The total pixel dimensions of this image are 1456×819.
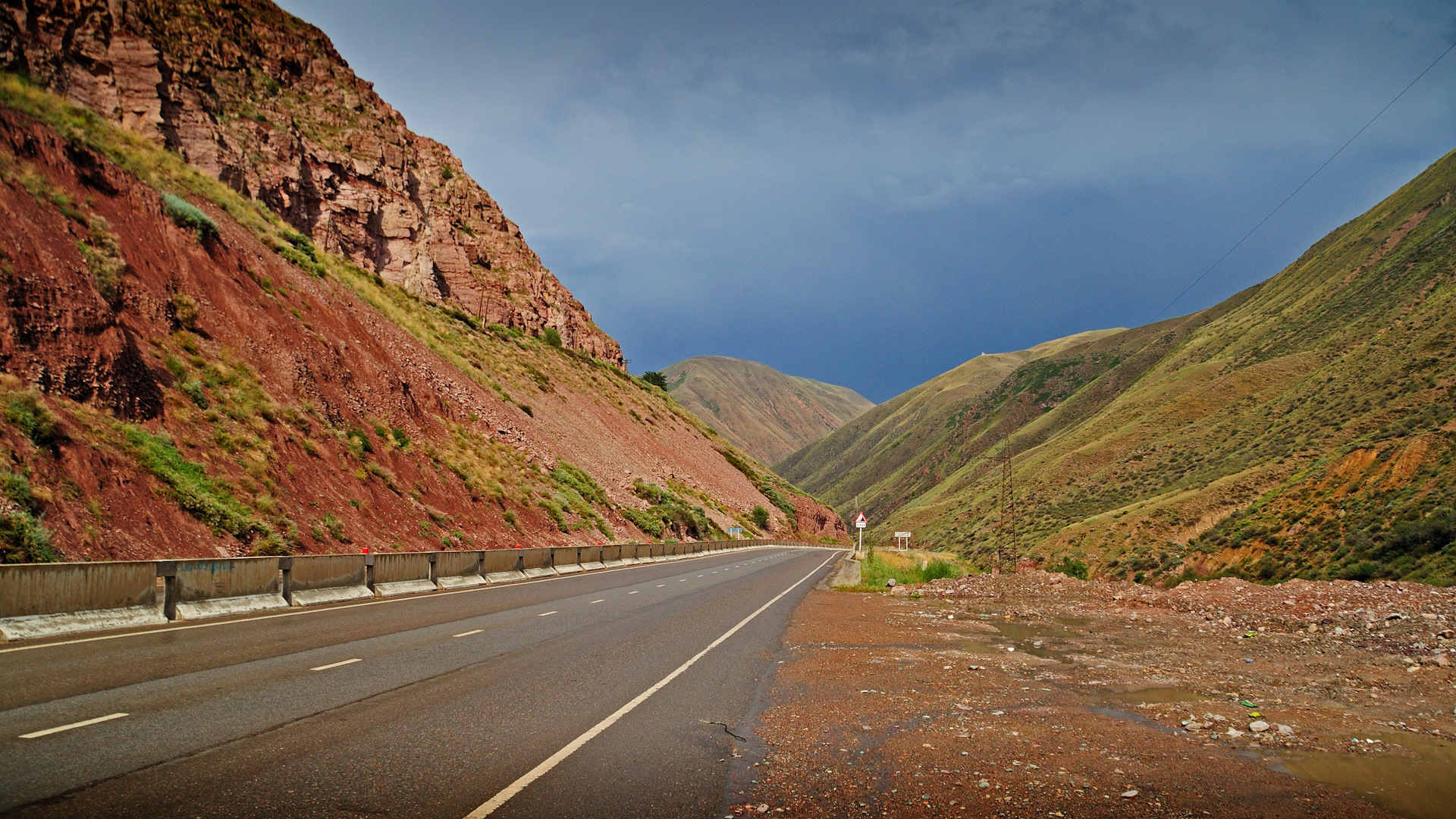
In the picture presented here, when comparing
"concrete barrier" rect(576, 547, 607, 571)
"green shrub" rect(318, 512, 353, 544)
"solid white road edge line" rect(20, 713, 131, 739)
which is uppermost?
"green shrub" rect(318, 512, 353, 544)

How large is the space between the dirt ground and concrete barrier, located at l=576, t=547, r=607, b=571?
56.5 ft

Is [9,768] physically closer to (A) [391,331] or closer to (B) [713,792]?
(B) [713,792]

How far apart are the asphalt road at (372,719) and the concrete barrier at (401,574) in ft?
15.5

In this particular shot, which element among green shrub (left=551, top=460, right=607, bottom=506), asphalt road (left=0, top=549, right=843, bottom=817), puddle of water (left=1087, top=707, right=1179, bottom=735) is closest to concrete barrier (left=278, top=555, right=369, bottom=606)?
asphalt road (left=0, top=549, right=843, bottom=817)

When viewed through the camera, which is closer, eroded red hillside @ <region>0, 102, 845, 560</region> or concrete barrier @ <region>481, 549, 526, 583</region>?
eroded red hillside @ <region>0, 102, 845, 560</region>

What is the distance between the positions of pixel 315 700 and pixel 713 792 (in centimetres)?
430

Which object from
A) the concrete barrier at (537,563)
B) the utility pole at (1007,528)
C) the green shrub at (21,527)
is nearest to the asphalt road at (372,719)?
the green shrub at (21,527)

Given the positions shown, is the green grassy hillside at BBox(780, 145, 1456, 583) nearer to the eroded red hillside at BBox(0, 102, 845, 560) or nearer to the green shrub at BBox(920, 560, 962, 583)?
the green shrub at BBox(920, 560, 962, 583)

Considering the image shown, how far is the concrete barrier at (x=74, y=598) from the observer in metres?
10.3

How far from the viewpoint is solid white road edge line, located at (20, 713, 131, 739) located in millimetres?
5785

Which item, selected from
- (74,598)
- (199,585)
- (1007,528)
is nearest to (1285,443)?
(1007,528)

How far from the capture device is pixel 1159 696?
Answer: 340 inches

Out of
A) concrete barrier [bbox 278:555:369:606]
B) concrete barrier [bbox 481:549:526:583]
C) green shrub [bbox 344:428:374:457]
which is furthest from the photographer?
green shrub [bbox 344:428:374:457]

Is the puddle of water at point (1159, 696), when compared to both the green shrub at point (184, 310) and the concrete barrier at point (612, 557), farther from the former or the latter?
the green shrub at point (184, 310)
